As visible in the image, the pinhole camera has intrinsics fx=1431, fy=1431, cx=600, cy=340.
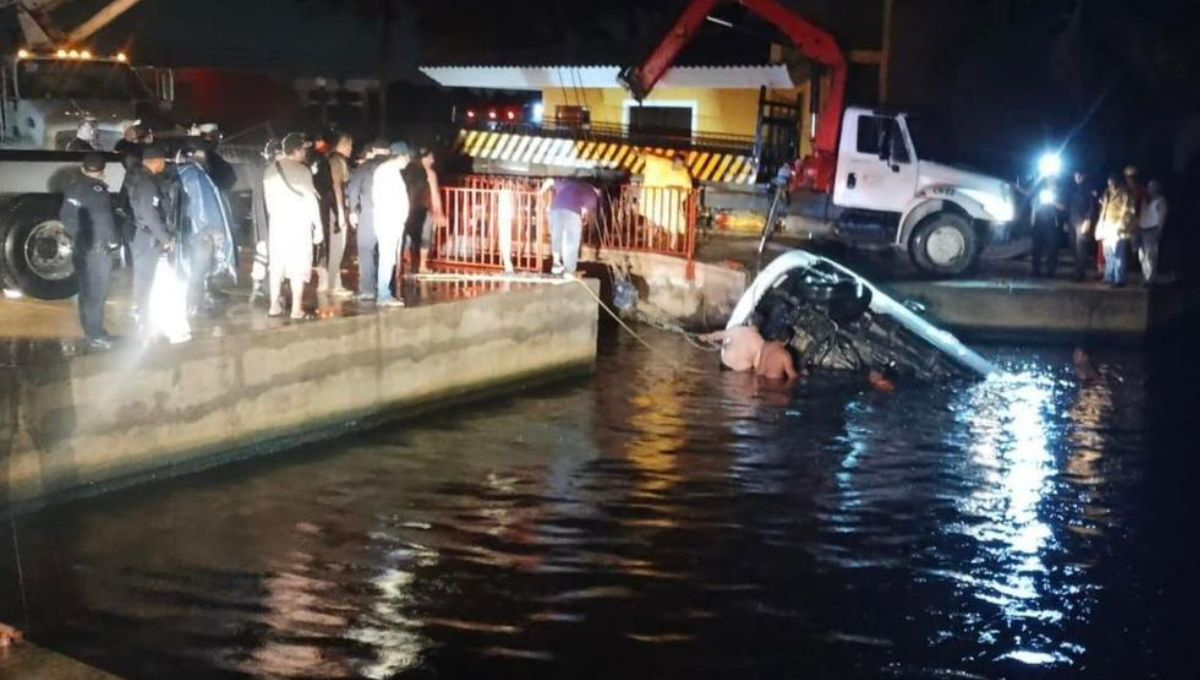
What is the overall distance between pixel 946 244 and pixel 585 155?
953 centimetres

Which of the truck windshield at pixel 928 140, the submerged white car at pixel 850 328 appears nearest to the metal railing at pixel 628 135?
the truck windshield at pixel 928 140

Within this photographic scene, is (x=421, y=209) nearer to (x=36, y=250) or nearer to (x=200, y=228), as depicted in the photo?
(x=200, y=228)

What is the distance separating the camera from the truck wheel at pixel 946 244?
20.2 meters

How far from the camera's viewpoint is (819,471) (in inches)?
493

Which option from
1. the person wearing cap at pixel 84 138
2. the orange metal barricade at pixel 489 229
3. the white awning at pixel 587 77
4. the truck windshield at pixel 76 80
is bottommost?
the orange metal barricade at pixel 489 229

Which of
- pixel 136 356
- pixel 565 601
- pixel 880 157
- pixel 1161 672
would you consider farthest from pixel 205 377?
pixel 880 157

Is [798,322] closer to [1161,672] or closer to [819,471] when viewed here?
[819,471]

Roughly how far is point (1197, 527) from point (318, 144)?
961cm

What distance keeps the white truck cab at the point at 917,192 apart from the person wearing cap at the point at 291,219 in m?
10.1

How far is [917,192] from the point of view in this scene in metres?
20.3

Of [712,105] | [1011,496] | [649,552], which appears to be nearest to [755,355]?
[1011,496]

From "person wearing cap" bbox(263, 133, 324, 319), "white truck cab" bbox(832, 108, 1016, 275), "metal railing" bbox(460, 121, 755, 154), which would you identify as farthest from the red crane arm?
"person wearing cap" bbox(263, 133, 324, 319)

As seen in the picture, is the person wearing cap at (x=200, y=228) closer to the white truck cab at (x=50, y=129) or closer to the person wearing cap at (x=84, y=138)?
the white truck cab at (x=50, y=129)

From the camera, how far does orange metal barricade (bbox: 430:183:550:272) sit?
17094 millimetres
